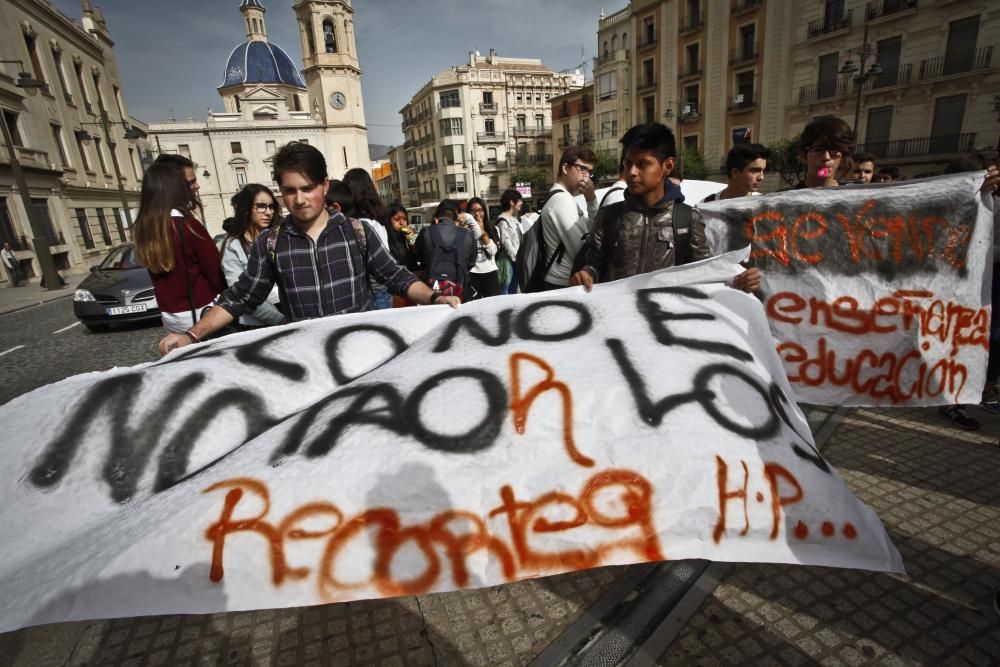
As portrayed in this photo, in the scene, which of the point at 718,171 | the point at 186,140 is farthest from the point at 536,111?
the point at 186,140

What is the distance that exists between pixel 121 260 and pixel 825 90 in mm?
29765

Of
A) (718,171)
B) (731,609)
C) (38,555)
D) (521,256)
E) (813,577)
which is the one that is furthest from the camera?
(718,171)

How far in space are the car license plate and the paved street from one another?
7063 millimetres

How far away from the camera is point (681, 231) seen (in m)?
2.45

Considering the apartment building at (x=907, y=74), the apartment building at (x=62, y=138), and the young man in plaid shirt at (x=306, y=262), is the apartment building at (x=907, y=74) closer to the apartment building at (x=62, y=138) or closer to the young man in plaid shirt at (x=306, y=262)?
the young man in plaid shirt at (x=306, y=262)

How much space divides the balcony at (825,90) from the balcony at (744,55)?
3.52 meters

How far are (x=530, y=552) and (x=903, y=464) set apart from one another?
274cm

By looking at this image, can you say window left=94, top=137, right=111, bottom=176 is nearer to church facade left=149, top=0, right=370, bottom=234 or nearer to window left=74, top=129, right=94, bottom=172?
window left=74, top=129, right=94, bottom=172

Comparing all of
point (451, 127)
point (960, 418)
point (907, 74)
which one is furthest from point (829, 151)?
point (451, 127)

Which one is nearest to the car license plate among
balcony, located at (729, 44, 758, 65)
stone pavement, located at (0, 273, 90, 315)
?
stone pavement, located at (0, 273, 90, 315)

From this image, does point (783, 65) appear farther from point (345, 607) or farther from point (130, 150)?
point (130, 150)

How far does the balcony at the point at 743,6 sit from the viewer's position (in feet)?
89.1

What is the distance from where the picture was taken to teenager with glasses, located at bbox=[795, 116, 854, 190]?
3180 millimetres

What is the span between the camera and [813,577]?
2.15m
